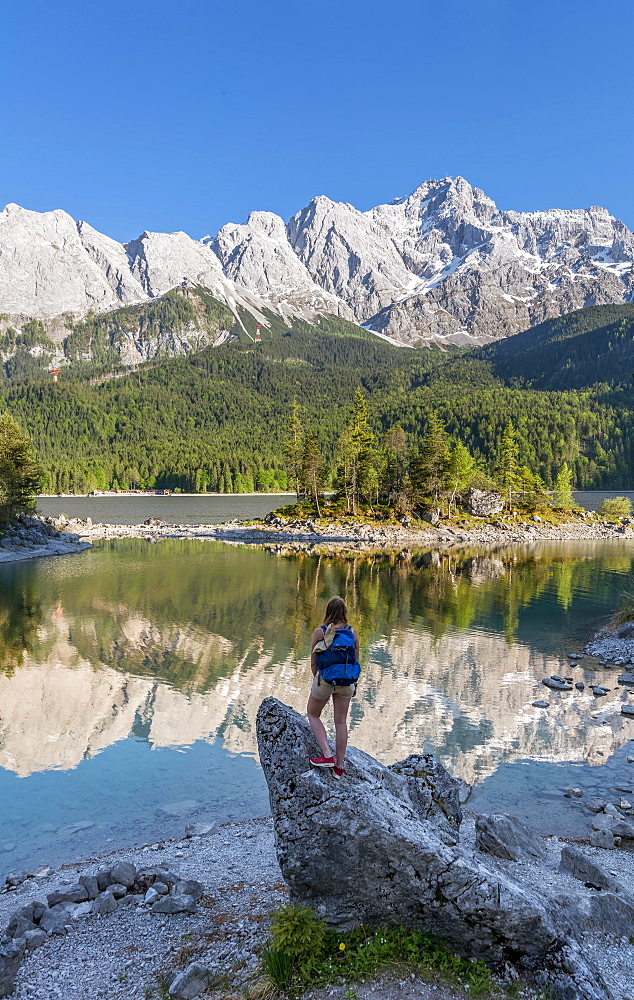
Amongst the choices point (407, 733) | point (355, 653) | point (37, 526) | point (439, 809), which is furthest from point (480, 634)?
point (37, 526)

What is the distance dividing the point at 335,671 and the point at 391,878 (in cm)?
277

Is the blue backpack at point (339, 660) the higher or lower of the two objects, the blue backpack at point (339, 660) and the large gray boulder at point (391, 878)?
the higher

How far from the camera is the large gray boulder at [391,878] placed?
23.2 feet

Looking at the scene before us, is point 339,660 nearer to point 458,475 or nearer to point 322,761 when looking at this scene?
point 322,761

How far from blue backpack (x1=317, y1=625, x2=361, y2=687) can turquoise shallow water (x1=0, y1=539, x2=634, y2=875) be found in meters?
7.66

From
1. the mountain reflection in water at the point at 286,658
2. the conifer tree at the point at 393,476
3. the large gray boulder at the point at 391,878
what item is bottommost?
the mountain reflection in water at the point at 286,658

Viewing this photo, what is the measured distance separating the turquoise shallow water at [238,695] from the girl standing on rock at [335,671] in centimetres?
698

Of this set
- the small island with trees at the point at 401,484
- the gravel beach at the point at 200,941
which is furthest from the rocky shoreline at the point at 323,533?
the gravel beach at the point at 200,941

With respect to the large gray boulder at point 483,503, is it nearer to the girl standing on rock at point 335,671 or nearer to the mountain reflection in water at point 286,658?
the mountain reflection in water at point 286,658

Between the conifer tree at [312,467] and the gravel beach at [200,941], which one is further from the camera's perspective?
the conifer tree at [312,467]

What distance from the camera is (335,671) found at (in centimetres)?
834

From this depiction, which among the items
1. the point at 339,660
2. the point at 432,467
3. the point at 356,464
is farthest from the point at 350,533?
the point at 339,660

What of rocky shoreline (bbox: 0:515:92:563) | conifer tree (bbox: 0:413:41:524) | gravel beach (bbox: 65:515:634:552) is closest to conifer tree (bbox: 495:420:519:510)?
gravel beach (bbox: 65:515:634:552)

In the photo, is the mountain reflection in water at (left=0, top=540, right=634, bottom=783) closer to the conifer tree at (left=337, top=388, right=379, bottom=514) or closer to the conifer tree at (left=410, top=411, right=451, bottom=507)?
the conifer tree at (left=337, top=388, right=379, bottom=514)
